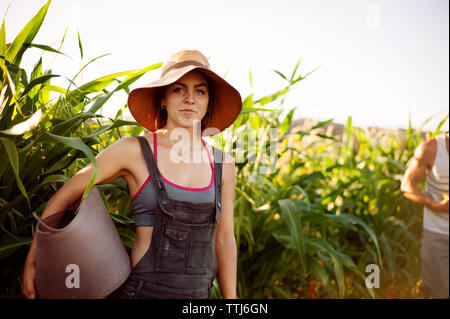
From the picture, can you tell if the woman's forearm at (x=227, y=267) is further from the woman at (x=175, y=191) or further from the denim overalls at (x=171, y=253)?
the denim overalls at (x=171, y=253)

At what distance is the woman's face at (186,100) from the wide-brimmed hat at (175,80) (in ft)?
0.11

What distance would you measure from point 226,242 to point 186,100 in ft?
1.52

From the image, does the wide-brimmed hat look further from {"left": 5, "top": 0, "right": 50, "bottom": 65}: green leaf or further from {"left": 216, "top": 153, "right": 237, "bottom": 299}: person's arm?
{"left": 5, "top": 0, "right": 50, "bottom": 65}: green leaf

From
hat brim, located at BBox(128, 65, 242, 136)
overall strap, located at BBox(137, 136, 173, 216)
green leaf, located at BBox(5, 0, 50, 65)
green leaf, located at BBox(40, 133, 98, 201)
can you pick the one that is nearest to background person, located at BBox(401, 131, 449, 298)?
hat brim, located at BBox(128, 65, 242, 136)

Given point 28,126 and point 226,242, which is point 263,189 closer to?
point 226,242

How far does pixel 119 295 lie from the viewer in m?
1.07

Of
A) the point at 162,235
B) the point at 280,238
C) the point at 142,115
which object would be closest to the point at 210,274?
the point at 162,235

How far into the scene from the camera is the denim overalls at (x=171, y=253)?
1060 mm

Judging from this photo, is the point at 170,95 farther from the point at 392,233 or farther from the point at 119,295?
the point at 392,233

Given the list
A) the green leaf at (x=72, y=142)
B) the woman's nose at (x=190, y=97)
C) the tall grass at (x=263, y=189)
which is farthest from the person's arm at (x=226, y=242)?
the green leaf at (x=72, y=142)

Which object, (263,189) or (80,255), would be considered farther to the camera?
(263,189)

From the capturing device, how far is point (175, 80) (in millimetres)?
1085

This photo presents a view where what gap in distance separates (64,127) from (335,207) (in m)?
2.11

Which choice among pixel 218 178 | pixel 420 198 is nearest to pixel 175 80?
pixel 218 178
